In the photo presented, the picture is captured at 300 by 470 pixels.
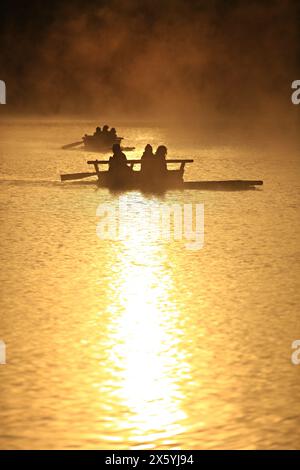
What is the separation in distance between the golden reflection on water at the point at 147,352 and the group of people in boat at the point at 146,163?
12.1m

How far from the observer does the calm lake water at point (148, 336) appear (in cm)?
944

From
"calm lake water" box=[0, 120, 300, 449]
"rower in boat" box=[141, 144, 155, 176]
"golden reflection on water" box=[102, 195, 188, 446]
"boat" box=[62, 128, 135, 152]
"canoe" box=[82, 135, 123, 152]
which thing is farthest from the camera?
"canoe" box=[82, 135, 123, 152]

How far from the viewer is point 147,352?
1180 centimetres

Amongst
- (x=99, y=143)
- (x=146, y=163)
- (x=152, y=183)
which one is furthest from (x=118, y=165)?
(x=99, y=143)

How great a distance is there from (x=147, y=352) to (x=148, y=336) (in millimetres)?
766

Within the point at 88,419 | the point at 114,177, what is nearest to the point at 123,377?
the point at 88,419

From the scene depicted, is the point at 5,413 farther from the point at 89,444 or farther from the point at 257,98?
the point at 257,98

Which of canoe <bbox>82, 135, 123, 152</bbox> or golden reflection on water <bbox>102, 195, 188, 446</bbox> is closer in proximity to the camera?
golden reflection on water <bbox>102, 195, 188, 446</bbox>

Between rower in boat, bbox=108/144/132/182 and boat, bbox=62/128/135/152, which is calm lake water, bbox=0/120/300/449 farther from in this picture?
boat, bbox=62/128/135/152

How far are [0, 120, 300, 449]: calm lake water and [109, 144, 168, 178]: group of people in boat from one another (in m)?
6.04

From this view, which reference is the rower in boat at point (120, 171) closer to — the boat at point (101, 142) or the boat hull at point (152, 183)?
the boat hull at point (152, 183)

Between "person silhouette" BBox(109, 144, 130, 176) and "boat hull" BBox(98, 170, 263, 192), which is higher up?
"person silhouette" BBox(109, 144, 130, 176)

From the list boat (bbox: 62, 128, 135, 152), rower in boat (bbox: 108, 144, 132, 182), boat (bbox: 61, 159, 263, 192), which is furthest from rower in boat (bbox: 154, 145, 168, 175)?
boat (bbox: 62, 128, 135, 152)

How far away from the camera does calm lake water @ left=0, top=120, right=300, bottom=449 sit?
9438mm
